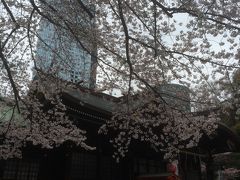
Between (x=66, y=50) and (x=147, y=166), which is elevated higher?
(x=66, y=50)

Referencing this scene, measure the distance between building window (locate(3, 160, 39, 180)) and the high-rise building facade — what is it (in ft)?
10.1

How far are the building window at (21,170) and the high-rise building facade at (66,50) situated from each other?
3070mm

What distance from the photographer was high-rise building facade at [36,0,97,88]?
21.6ft

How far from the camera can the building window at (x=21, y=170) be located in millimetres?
8977

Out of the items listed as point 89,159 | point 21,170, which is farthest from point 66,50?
point 89,159

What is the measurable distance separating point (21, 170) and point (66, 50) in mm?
4008

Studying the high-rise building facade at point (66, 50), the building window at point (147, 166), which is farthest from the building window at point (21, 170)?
the building window at point (147, 166)

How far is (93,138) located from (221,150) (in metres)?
6.16

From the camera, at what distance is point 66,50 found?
276 inches

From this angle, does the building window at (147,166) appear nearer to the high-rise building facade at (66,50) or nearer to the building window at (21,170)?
the building window at (21,170)

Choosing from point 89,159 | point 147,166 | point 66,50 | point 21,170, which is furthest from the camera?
point 147,166

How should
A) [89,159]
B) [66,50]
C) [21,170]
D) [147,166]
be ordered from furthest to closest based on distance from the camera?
1. [147,166]
2. [89,159]
3. [21,170]
4. [66,50]

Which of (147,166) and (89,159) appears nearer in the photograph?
(89,159)

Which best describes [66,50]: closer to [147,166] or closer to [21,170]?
[21,170]
